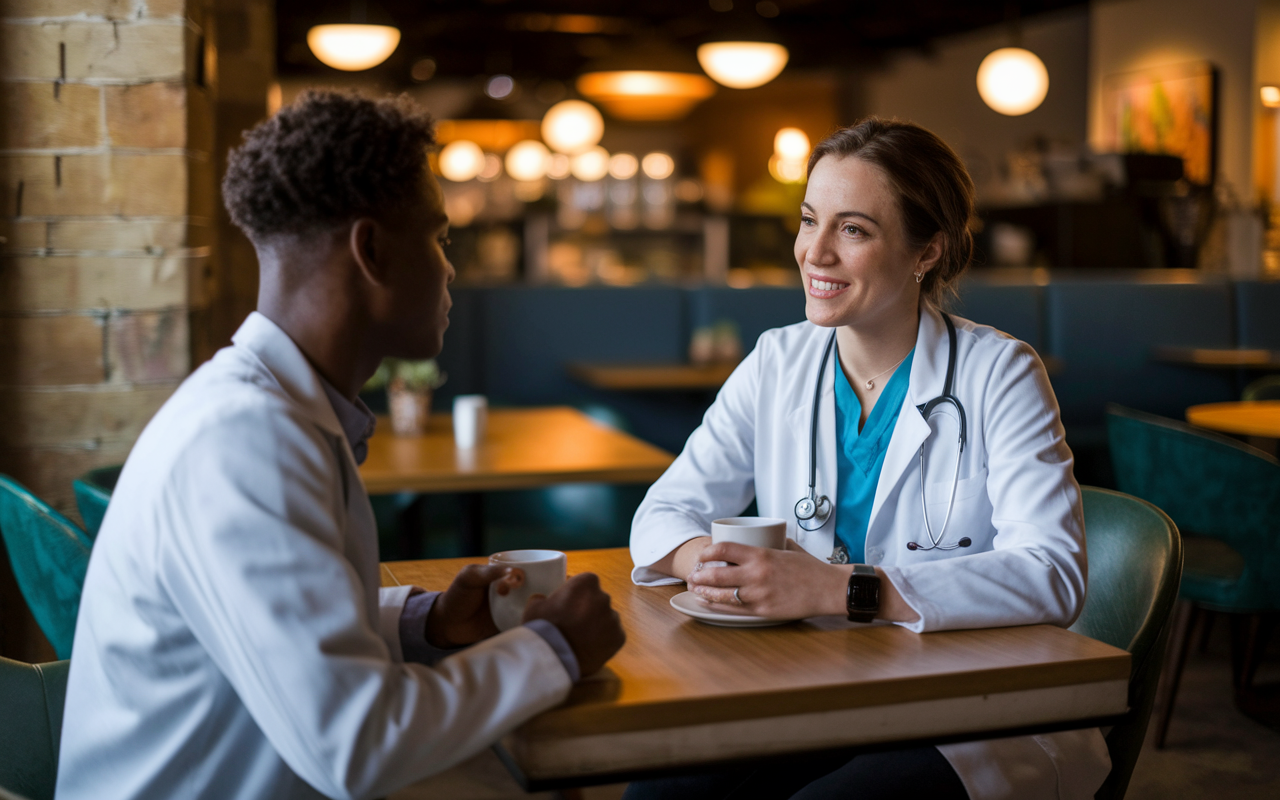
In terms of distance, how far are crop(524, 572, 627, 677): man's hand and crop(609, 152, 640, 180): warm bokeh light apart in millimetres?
11147

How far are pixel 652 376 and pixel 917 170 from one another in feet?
9.85

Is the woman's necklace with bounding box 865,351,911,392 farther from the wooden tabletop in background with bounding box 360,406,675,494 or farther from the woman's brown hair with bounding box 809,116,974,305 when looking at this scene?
the wooden tabletop in background with bounding box 360,406,675,494

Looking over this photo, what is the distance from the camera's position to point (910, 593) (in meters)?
1.21

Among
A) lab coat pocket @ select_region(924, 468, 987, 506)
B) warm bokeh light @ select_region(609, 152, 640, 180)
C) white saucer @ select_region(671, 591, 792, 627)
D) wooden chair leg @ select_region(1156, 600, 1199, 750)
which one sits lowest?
wooden chair leg @ select_region(1156, 600, 1199, 750)

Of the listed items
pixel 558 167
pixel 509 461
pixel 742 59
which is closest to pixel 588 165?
pixel 558 167

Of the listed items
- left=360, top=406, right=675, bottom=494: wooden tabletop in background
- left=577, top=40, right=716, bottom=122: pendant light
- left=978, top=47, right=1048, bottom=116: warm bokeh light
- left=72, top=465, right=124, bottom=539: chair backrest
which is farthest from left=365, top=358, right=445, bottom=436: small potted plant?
left=978, top=47, right=1048, bottom=116: warm bokeh light

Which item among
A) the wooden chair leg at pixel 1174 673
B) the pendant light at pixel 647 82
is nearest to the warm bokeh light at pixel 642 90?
the pendant light at pixel 647 82

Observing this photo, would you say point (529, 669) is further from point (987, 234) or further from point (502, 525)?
point (987, 234)

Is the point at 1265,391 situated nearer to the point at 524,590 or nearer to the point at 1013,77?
the point at 1013,77

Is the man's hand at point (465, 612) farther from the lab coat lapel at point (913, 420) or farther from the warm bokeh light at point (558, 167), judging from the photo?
the warm bokeh light at point (558, 167)

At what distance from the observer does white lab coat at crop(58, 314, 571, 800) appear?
0.84 meters

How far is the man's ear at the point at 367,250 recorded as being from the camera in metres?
0.97

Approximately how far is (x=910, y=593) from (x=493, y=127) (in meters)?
12.5

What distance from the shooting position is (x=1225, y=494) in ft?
8.68
